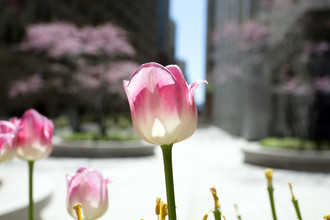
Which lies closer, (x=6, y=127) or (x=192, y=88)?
(x=192, y=88)

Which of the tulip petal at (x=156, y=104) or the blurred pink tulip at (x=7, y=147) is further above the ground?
the tulip petal at (x=156, y=104)

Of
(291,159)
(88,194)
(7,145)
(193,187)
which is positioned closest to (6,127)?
(7,145)

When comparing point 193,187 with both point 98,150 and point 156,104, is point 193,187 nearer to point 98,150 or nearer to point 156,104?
point 98,150

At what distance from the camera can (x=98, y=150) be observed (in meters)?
14.8

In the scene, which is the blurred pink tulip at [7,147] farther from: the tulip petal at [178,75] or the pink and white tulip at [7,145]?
the tulip petal at [178,75]

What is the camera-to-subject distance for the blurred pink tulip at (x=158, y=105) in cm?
87

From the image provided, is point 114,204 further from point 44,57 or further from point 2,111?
point 44,57

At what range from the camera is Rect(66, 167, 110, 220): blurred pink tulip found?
1.19 m

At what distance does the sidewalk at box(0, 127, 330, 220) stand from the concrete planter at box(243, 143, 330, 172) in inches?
16.0

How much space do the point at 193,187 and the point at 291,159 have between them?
478cm

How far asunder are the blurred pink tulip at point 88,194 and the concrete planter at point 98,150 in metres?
13.7

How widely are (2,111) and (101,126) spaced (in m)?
22.6

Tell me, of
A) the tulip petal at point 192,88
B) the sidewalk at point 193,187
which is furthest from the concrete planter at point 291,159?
the tulip petal at point 192,88

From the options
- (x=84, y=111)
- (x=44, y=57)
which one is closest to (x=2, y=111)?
(x=44, y=57)
